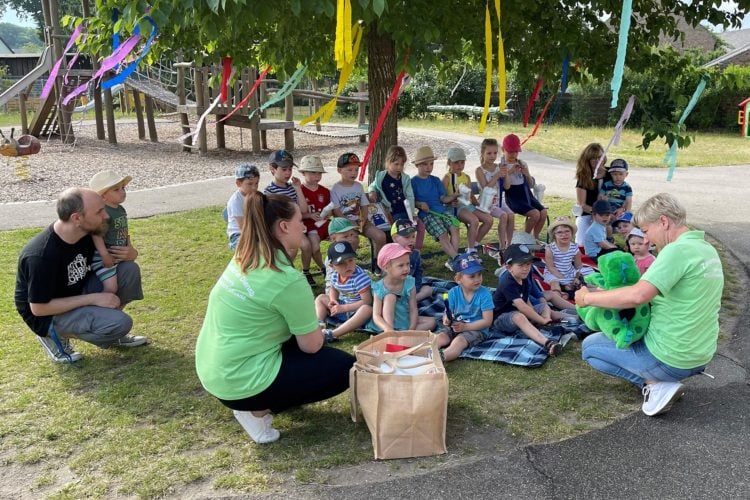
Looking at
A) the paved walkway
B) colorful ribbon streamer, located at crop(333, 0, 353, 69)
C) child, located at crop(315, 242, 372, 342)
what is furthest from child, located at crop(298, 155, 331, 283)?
the paved walkway

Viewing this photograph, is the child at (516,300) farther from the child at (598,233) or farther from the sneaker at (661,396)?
the child at (598,233)

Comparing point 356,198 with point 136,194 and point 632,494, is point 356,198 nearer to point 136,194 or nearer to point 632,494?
point 632,494

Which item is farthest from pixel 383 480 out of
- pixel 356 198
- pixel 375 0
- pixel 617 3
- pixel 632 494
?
pixel 617 3

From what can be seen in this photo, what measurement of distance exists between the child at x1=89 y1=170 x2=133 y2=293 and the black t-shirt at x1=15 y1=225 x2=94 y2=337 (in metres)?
0.09

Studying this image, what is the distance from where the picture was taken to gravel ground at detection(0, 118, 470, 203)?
497 inches

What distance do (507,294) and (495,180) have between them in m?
2.58

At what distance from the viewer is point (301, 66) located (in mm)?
8375

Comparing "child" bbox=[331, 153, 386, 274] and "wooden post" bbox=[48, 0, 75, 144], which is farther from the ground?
"wooden post" bbox=[48, 0, 75, 144]

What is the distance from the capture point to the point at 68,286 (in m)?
4.71

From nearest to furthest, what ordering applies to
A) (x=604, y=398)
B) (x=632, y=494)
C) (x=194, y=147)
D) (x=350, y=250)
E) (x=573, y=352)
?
(x=632, y=494), (x=604, y=398), (x=573, y=352), (x=350, y=250), (x=194, y=147)

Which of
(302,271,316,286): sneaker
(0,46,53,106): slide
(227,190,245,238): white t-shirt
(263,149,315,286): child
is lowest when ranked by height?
(302,271,316,286): sneaker

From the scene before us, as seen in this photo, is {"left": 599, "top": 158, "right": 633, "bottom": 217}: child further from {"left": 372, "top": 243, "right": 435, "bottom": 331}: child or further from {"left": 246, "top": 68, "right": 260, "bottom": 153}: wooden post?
{"left": 246, "top": 68, "right": 260, "bottom": 153}: wooden post

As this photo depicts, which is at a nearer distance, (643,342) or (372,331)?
(643,342)

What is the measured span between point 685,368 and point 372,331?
2.36m
